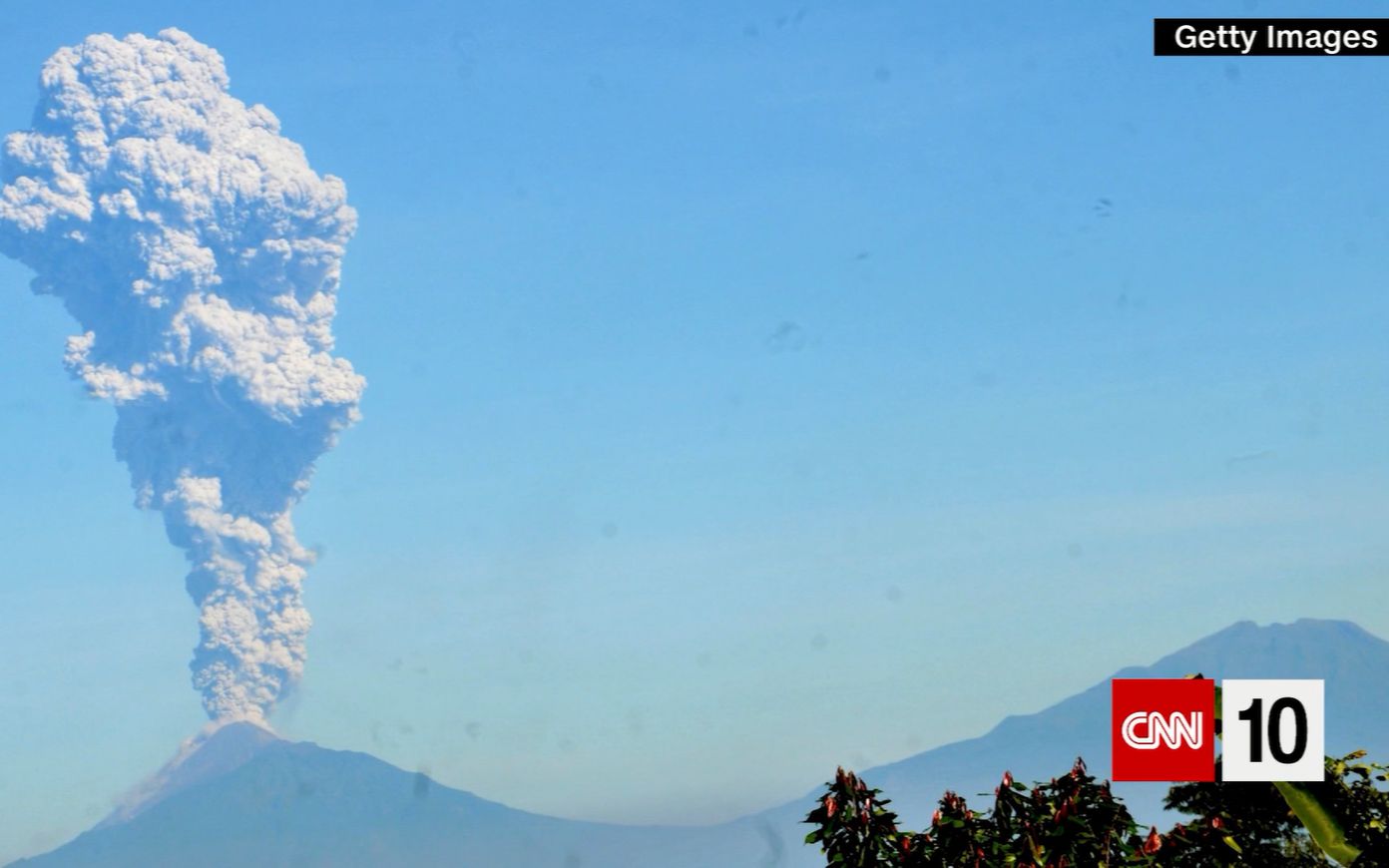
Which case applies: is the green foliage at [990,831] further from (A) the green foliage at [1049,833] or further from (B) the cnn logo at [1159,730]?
(B) the cnn logo at [1159,730]

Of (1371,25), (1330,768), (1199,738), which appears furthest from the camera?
(1371,25)

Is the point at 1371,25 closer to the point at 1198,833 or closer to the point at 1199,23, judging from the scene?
the point at 1199,23

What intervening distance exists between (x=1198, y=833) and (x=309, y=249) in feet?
601

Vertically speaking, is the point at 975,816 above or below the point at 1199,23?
below

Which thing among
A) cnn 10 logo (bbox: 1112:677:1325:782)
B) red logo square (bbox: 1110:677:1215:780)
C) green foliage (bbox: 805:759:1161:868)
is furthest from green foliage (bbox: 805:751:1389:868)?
red logo square (bbox: 1110:677:1215:780)

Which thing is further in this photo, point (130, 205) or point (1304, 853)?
point (130, 205)

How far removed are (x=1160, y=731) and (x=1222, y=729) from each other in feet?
6.62

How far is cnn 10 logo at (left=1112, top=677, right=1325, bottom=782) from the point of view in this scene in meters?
19.6

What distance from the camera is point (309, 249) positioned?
19450 cm

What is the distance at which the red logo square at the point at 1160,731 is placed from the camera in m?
21.2

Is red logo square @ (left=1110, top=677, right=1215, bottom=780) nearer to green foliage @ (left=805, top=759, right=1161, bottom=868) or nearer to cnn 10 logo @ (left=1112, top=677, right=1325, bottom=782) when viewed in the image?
cnn 10 logo @ (left=1112, top=677, right=1325, bottom=782)

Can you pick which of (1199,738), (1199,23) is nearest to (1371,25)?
(1199,23)

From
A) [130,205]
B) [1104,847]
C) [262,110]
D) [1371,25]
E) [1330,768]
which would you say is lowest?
[1104,847]

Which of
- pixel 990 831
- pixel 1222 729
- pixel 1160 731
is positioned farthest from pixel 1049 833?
pixel 1160 731
